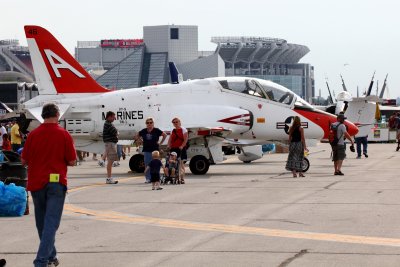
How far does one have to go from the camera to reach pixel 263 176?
71.1 ft

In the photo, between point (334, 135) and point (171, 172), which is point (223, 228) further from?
point (334, 135)

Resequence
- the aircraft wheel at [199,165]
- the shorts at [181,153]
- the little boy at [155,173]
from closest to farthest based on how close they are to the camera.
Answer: the little boy at [155,173] < the shorts at [181,153] < the aircraft wheel at [199,165]

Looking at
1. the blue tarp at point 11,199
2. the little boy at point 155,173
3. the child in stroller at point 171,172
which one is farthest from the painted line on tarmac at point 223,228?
the child in stroller at point 171,172

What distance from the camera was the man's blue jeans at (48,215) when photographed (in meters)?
8.48

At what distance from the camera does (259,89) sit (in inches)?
922

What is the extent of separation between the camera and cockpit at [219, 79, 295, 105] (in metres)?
23.4

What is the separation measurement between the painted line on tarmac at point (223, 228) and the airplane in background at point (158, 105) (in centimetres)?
904

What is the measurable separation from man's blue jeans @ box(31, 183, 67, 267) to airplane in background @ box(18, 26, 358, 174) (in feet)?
46.2

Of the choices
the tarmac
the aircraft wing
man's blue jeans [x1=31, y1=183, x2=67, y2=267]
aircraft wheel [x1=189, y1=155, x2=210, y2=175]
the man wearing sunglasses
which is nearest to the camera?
man's blue jeans [x1=31, y1=183, x2=67, y2=267]

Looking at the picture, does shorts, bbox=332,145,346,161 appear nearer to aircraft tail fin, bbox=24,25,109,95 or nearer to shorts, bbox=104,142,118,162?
shorts, bbox=104,142,118,162

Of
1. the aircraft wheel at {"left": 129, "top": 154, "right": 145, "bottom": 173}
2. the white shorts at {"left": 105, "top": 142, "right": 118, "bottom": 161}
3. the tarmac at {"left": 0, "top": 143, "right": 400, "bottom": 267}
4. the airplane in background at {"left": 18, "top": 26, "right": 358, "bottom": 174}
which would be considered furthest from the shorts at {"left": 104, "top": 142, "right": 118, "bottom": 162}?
the aircraft wheel at {"left": 129, "top": 154, "right": 145, "bottom": 173}

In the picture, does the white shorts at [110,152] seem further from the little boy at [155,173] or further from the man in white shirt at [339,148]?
the man in white shirt at [339,148]

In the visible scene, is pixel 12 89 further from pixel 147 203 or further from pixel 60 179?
pixel 60 179

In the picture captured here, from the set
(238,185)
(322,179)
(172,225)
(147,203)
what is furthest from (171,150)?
(172,225)
